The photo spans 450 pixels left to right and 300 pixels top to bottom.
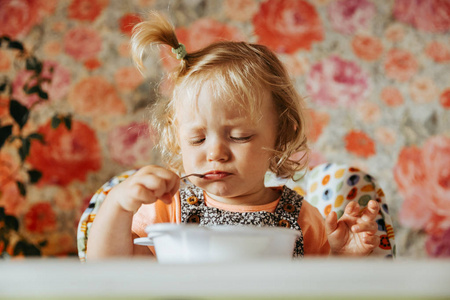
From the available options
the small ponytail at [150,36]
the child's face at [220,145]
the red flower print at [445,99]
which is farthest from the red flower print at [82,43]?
the red flower print at [445,99]

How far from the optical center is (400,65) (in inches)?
83.5

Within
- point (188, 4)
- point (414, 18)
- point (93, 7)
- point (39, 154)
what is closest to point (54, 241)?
point (39, 154)

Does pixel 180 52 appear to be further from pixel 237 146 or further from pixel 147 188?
pixel 147 188

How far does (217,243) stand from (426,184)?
5.49 ft

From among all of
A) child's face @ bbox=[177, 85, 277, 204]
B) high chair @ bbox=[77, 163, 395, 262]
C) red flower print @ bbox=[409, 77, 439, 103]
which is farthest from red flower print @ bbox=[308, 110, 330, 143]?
child's face @ bbox=[177, 85, 277, 204]

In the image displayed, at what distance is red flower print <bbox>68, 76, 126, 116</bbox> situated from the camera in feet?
6.92

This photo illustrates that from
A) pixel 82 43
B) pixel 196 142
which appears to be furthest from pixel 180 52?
pixel 82 43

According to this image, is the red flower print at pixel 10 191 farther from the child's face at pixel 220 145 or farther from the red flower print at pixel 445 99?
the red flower print at pixel 445 99

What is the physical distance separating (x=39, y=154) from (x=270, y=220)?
52.6 inches

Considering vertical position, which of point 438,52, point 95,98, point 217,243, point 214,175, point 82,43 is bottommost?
point 217,243

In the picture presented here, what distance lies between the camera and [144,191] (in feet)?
2.52

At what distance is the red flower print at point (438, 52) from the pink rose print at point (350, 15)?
0.91ft

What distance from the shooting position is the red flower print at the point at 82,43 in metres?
2.14

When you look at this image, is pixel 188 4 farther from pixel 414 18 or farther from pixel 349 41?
pixel 414 18
